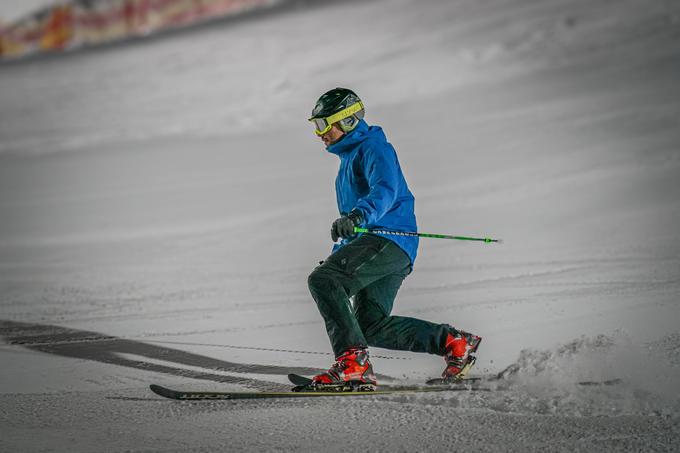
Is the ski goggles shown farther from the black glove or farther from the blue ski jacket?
the black glove

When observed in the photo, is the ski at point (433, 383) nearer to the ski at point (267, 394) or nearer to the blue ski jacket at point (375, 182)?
the ski at point (267, 394)

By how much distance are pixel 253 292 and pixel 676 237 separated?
3.72 metres

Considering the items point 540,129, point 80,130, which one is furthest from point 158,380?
point 80,130

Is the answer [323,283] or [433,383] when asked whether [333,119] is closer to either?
[323,283]

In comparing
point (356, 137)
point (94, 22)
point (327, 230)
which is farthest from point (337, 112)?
point (94, 22)

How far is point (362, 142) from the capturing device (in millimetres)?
4445

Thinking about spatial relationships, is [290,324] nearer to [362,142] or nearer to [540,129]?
[362,142]

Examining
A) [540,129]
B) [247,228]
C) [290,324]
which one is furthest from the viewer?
[540,129]

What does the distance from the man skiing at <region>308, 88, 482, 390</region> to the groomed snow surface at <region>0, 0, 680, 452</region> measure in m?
0.24

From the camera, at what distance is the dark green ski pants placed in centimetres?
430

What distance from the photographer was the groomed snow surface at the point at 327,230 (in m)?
4.04

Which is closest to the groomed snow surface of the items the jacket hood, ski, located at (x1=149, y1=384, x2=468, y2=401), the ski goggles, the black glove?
ski, located at (x1=149, y1=384, x2=468, y2=401)

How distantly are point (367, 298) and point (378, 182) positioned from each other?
70cm

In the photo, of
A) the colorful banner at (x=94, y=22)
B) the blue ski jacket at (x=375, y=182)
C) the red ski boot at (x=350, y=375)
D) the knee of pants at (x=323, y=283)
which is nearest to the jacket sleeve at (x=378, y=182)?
the blue ski jacket at (x=375, y=182)
